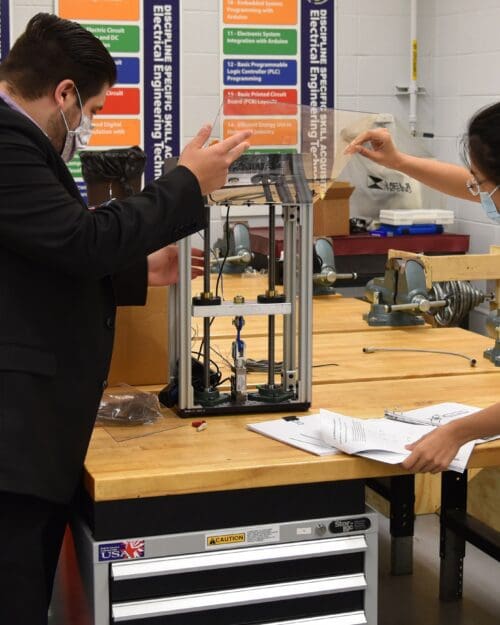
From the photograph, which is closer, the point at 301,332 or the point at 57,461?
the point at 57,461

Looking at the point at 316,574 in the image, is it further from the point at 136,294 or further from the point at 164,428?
the point at 136,294

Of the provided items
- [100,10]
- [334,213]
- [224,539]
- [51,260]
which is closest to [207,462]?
[224,539]

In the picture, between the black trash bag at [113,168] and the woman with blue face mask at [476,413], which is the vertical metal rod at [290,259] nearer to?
the woman with blue face mask at [476,413]

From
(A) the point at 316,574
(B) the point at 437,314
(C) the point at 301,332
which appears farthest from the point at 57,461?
(B) the point at 437,314

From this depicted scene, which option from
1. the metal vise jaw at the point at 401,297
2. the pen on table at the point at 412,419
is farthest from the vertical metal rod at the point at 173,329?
the metal vise jaw at the point at 401,297

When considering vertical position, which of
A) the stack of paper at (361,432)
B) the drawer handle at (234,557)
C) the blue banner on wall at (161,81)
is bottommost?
the drawer handle at (234,557)

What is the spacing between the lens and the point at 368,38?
6176 mm

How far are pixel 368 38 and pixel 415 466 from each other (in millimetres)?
4650

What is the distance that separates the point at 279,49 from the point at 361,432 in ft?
14.1

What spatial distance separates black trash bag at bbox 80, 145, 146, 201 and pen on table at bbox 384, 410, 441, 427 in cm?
111

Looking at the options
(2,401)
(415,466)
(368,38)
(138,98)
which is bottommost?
(415,466)

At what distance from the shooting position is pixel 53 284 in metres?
1.77

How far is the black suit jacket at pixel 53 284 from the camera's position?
5.52 feet

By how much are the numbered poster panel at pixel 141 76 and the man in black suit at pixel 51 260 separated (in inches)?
156
